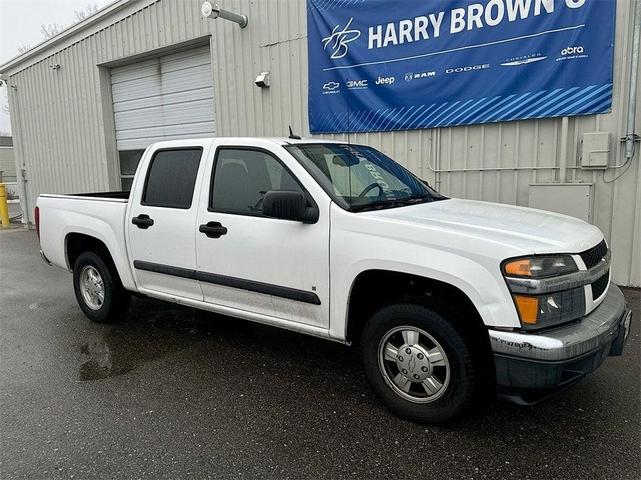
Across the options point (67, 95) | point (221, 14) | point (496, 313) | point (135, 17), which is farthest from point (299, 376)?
point (67, 95)

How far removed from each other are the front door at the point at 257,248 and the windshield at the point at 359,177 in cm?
18

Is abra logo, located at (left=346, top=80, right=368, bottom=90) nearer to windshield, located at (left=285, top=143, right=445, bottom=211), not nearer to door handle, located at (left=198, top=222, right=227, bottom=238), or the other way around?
windshield, located at (left=285, top=143, right=445, bottom=211)

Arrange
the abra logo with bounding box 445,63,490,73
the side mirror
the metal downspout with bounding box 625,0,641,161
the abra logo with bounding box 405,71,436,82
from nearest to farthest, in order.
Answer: the side mirror → the metal downspout with bounding box 625,0,641,161 → the abra logo with bounding box 445,63,490,73 → the abra logo with bounding box 405,71,436,82

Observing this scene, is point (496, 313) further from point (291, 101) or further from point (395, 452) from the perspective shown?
point (291, 101)

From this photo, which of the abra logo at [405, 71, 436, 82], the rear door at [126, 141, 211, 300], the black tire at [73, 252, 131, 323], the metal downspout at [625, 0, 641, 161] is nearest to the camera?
the rear door at [126, 141, 211, 300]

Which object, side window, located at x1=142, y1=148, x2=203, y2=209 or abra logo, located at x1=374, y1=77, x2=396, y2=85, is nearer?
side window, located at x1=142, y1=148, x2=203, y2=209

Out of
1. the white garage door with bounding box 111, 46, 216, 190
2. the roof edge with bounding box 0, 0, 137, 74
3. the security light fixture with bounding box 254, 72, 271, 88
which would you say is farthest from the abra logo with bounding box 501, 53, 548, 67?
the roof edge with bounding box 0, 0, 137, 74

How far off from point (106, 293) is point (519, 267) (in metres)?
3.99

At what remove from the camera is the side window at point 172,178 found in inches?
168

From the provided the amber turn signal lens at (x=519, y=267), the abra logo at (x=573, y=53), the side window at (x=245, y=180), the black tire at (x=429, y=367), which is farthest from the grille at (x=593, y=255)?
the abra logo at (x=573, y=53)

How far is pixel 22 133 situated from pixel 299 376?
14329 mm

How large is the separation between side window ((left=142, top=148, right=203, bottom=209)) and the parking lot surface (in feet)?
4.28

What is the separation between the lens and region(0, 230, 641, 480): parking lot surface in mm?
2709

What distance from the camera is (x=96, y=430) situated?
311cm
